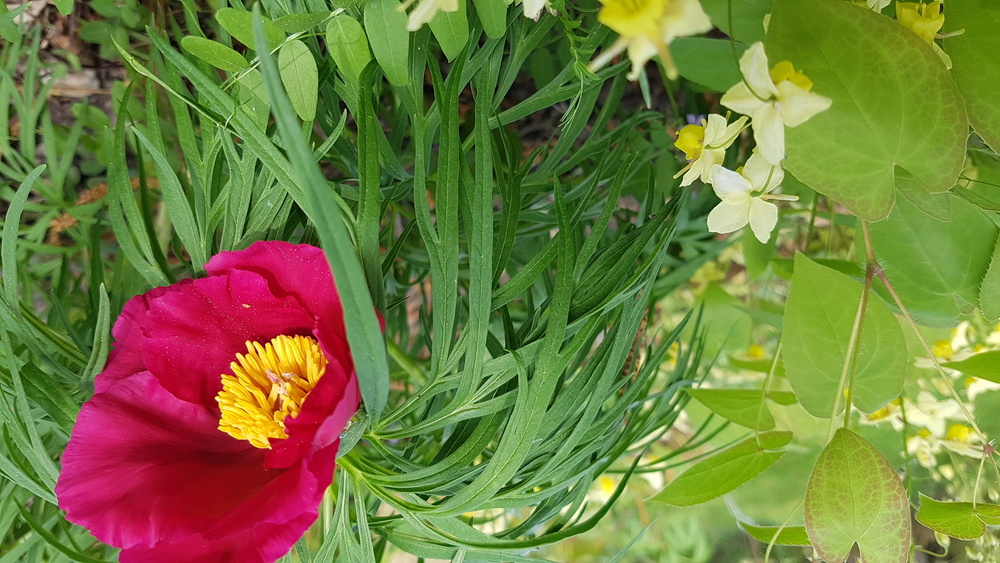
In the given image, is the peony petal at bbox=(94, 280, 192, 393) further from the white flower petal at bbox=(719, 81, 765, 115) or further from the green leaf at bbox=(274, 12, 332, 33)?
the white flower petal at bbox=(719, 81, 765, 115)

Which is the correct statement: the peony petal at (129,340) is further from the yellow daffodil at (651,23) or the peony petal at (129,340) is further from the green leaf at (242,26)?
the yellow daffodil at (651,23)

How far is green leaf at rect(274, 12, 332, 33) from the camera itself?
0.98ft

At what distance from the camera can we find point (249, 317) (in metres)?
0.33

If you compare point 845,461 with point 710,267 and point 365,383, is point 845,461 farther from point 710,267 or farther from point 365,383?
point 710,267

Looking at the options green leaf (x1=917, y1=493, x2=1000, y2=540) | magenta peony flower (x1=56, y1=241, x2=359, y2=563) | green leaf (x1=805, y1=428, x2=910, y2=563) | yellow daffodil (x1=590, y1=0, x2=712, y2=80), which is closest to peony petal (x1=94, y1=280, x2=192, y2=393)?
magenta peony flower (x1=56, y1=241, x2=359, y2=563)

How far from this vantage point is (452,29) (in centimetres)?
30

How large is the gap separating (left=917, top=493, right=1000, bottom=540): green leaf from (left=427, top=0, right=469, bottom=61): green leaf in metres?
0.40

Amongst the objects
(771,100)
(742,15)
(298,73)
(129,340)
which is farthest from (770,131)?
(129,340)

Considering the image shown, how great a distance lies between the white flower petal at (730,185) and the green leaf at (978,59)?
12 cm

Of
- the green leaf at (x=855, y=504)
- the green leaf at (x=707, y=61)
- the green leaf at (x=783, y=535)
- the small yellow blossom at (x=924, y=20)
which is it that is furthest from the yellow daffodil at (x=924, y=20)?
the green leaf at (x=783, y=535)

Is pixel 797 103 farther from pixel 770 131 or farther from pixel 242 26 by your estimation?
pixel 242 26

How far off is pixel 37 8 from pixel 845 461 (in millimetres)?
790

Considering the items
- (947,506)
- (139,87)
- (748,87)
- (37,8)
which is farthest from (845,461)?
(37,8)

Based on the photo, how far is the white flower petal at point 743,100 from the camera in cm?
24
